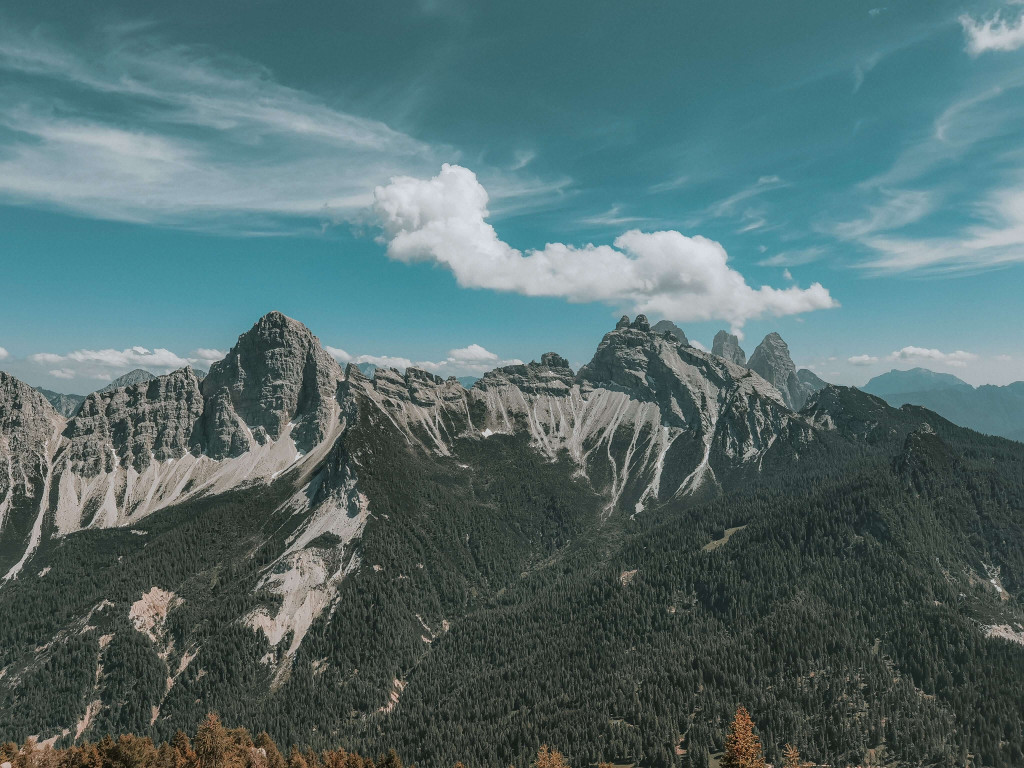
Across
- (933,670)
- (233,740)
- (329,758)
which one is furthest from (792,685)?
(233,740)

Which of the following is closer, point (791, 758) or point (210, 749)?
point (791, 758)

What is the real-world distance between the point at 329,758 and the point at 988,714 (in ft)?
632

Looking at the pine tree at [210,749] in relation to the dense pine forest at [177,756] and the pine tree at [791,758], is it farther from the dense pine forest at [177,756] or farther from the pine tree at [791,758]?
the pine tree at [791,758]

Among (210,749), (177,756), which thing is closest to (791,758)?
(210,749)

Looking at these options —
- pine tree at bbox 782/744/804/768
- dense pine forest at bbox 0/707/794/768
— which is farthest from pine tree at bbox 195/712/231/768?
pine tree at bbox 782/744/804/768

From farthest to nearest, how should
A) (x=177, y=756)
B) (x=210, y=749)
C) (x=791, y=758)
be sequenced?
(x=177, y=756) → (x=210, y=749) → (x=791, y=758)

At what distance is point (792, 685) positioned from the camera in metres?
197

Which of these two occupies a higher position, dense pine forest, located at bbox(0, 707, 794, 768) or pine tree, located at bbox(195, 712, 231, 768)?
pine tree, located at bbox(195, 712, 231, 768)

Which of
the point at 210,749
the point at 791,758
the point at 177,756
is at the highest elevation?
the point at 791,758

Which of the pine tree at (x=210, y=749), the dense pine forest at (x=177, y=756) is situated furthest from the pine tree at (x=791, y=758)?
the pine tree at (x=210, y=749)

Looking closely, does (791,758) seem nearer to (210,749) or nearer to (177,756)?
(210,749)

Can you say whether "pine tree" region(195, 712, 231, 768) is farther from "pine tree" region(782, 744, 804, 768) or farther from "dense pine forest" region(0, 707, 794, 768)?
"pine tree" region(782, 744, 804, 768)

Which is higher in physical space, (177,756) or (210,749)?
(210,749)

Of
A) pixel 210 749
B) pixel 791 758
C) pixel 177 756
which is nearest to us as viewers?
pixel 791 758
